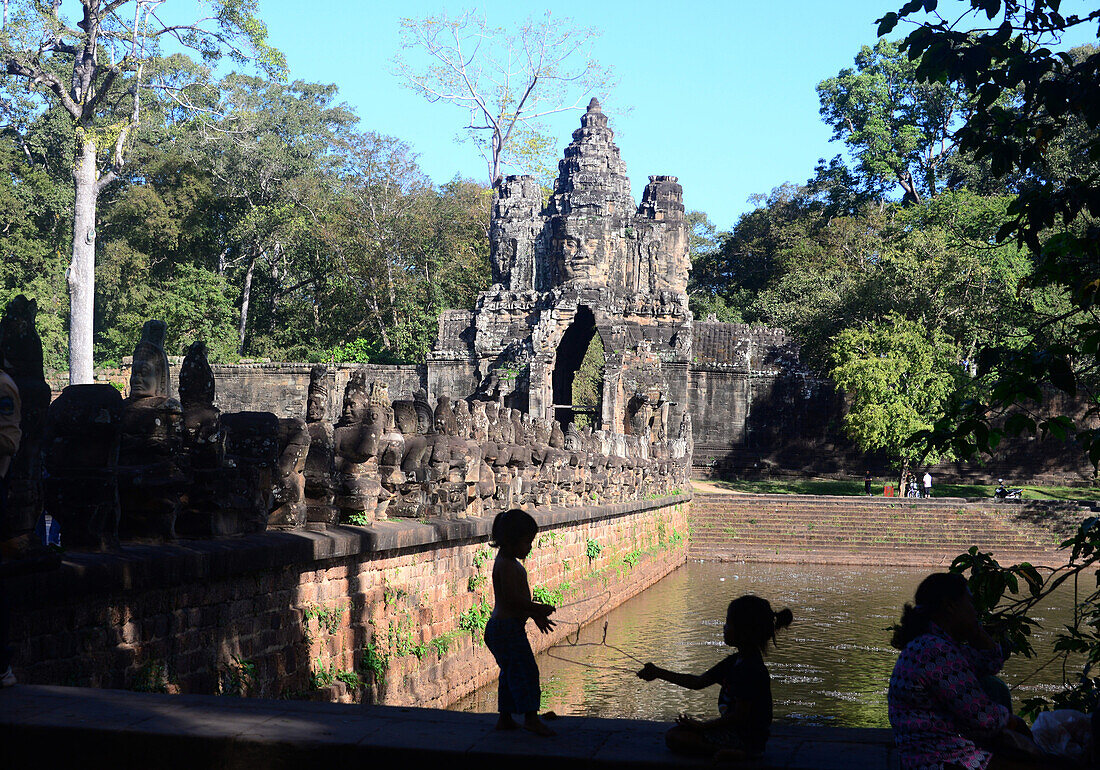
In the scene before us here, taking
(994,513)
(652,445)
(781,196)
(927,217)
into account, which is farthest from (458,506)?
(781,196)

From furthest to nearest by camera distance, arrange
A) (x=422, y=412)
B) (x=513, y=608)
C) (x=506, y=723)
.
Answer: (x=422, y=412), (x=513, y=608), (x=506, y=723)

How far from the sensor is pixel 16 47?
23.9 m

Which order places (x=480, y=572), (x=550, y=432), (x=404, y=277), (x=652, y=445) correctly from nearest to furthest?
(x=480, y=572) < (x=550, y=432) < (x=652, y=445) < (x=404, y=277)

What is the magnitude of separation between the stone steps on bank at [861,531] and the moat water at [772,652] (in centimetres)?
344

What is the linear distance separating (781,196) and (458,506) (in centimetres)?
5775

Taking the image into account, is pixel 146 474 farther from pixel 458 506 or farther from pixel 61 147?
pixel 61 147

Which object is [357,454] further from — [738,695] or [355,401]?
[738,695]

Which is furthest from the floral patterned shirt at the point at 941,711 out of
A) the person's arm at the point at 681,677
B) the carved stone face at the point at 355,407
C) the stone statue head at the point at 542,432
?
the stone statue head at the point at 542,432

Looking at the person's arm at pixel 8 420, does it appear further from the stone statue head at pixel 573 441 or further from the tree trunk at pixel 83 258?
the tree trunk at pixel 83 258

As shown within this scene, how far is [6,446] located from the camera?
15.6ft

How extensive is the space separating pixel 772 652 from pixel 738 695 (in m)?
11.0

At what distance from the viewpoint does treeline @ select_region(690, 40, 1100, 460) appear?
110ft

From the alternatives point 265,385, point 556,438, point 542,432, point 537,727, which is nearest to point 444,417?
point 542,432

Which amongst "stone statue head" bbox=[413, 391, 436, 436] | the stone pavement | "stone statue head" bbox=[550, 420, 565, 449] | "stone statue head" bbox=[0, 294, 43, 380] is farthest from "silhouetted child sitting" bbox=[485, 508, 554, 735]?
"stone statue head" bbox=[550, 420, 565, 449]
